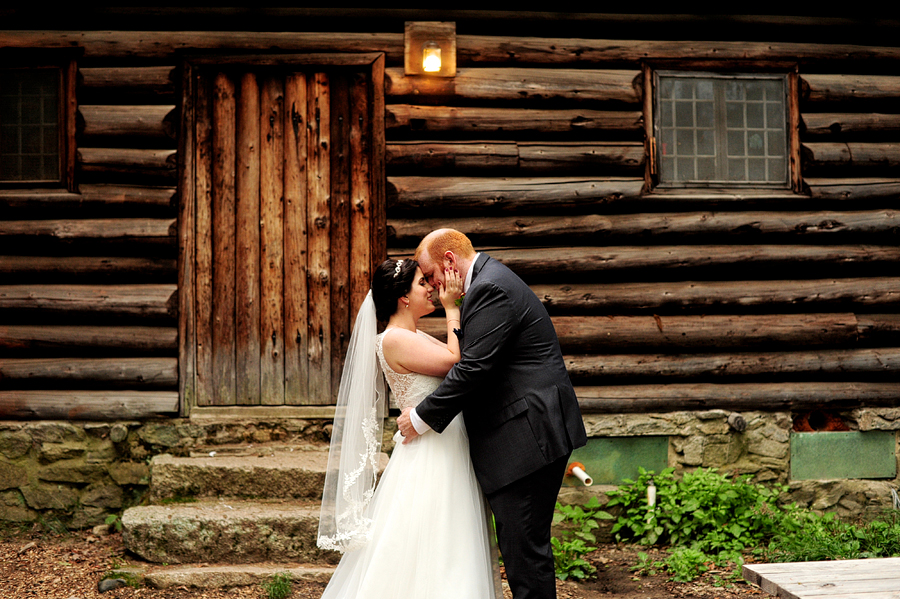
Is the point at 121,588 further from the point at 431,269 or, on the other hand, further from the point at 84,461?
the point at 431,269

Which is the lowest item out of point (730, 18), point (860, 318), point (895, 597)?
point (895, 597)

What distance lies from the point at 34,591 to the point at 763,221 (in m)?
5.62

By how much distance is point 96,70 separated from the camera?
205 inches

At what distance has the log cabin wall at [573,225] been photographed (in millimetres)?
5223

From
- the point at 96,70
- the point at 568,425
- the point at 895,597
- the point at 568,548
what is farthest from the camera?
the point at 96,70

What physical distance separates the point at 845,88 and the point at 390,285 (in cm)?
434

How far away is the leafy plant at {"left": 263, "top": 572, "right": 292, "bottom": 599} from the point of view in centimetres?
404

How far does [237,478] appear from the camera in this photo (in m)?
4.77

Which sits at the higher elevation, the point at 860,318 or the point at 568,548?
Result: the point at 860,318

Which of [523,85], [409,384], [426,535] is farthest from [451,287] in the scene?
[523,85]

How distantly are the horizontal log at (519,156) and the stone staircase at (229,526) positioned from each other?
236 cm

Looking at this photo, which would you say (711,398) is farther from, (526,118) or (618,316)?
(526,118)

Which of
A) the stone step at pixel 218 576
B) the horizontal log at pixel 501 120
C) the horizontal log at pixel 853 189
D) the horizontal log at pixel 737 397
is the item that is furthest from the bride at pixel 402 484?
the horizontal log at pixel 853 189

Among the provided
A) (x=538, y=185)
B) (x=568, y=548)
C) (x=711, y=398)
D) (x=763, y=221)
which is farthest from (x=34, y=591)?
(x=763, y=221)
